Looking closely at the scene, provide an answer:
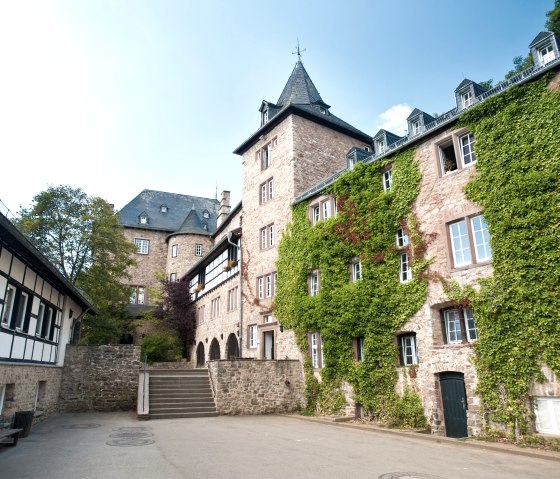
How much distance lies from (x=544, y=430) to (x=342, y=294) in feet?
23.5

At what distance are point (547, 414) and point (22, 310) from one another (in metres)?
13.1

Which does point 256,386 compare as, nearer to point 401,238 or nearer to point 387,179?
point 401,238

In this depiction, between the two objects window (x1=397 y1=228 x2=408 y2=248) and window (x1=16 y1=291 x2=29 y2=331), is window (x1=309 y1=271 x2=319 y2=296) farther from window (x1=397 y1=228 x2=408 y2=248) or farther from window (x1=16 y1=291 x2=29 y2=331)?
window (x1=16 y1=291 x2=29 y2=331)

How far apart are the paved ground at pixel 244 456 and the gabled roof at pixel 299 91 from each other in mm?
17213

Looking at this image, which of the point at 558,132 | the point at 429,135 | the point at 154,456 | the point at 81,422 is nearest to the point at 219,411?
the point at 81,422

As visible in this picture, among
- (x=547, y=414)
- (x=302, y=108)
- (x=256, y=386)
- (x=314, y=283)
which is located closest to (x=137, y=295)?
(x=302, y=108)

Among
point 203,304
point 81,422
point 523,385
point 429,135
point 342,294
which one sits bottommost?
point 81,422

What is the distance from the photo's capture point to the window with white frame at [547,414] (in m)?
9.44

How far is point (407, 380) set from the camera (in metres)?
12.9

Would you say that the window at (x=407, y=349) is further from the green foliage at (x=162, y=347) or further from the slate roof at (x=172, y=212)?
the slate roof at (x=172, y=212)

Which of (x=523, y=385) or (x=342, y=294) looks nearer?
(x=523, y=385)

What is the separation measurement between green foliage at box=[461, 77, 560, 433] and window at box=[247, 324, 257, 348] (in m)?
11.8

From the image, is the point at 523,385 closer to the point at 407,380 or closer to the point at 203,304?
the point at 407,380

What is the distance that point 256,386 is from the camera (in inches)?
646
